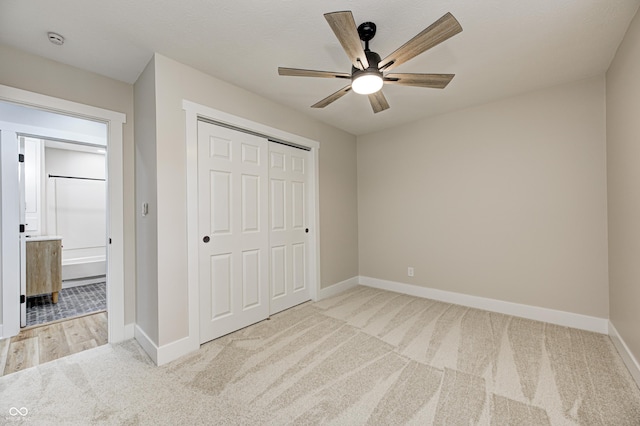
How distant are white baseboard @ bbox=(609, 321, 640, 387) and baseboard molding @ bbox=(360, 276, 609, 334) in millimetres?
164

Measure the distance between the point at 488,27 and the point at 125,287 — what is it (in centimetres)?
378

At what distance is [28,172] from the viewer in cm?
404

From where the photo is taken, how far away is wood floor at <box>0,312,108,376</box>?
221cm

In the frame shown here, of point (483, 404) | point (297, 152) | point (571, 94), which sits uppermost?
point (571, 94)

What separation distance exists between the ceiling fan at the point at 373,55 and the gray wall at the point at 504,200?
172cm

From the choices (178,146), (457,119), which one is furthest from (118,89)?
(457,119)

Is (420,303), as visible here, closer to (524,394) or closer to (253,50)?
(524,394)

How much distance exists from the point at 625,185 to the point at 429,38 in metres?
1.99

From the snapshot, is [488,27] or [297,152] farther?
[297,152]

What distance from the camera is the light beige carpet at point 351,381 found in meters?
1.57

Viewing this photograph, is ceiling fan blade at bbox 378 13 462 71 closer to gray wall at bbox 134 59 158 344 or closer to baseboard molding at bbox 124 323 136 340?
gray wall at bbox 134 59 158 344

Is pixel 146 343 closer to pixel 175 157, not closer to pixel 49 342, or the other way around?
pixel 49 342

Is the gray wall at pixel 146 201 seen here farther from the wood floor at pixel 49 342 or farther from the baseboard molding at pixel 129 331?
the wood floor at pixel 49 342

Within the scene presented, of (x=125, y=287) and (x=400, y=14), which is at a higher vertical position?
(x=400, y=14)
